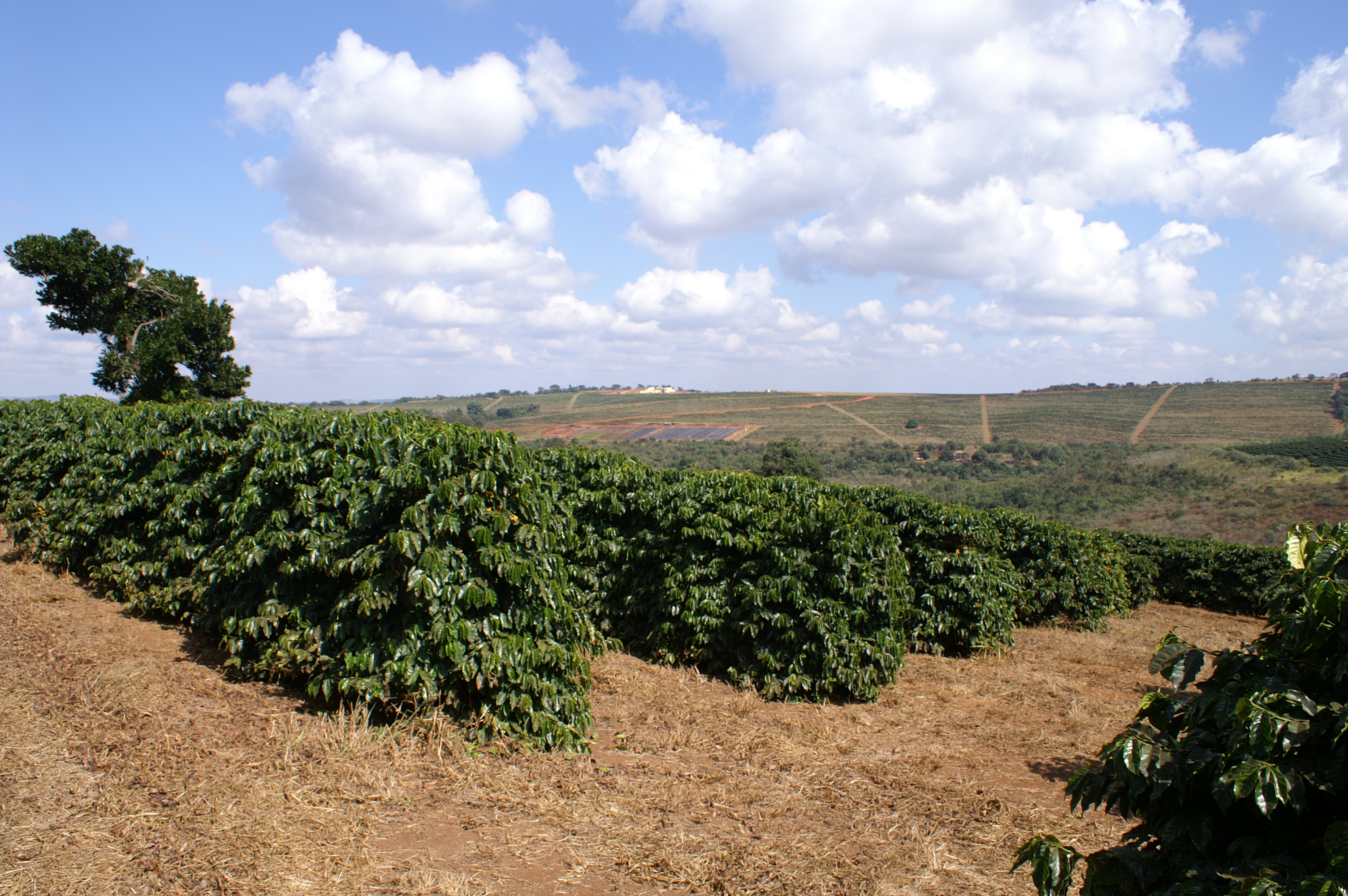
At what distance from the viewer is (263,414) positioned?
6371 millimetres

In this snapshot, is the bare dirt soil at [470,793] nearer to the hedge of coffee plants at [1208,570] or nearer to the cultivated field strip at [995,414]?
the hedge of coffee plants at [1208,570]

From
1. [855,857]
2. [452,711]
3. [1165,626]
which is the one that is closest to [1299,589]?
[855,857]

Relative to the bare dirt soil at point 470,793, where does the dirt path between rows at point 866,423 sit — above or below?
above

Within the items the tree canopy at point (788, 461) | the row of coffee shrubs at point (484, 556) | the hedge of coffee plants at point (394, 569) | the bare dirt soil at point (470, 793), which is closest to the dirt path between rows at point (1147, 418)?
the tree canopy at point (788, 461)

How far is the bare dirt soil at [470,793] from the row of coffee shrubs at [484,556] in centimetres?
38

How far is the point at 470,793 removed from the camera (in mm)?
4246

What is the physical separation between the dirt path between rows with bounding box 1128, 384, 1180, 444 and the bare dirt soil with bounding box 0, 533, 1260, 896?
45.9 m

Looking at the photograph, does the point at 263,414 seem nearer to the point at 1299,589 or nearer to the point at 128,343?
the point at 1299,589

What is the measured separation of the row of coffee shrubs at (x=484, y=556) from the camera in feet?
15.6

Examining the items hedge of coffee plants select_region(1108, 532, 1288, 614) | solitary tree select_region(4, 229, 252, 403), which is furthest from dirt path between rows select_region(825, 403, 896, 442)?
solitary tree select_region(4, 229, 252, 403)

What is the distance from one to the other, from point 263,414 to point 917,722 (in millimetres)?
6519

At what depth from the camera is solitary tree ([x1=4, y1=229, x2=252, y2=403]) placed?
23953mm

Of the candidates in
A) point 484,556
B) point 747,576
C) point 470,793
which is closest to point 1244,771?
point 470,793

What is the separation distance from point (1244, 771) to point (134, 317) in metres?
32.2
